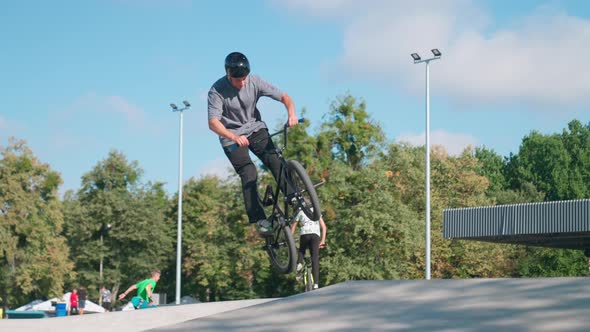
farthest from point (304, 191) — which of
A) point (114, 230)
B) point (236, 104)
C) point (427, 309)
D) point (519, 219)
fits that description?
point (114, 230)

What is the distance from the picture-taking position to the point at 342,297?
602 centimetres

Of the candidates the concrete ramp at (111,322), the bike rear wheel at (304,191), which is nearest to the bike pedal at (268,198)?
the bike rear wheel at (304,191)

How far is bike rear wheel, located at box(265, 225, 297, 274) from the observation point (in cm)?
921

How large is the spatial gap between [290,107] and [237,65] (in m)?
0.79

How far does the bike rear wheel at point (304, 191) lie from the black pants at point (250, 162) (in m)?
0.21

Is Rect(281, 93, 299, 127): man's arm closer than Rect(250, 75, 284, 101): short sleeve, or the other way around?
Rect(281, 93, 299, 127): man's arm

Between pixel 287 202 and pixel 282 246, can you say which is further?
pixel 282 246

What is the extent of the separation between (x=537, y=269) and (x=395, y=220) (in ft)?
71.0

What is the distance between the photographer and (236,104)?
28.8 ft

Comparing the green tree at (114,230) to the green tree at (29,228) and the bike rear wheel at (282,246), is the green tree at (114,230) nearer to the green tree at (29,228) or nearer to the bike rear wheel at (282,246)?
the green tree at (29,228)

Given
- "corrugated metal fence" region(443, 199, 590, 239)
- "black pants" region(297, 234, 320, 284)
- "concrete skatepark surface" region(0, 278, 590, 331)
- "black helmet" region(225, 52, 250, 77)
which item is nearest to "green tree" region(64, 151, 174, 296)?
"corrugated metal fence" region(443, 199, 590, 239)

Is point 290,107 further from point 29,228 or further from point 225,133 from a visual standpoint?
point 29,228

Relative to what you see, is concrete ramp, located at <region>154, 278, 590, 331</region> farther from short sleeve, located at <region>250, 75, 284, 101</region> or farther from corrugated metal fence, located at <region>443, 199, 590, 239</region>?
corrugated metal fence, located at <region>443, 199, 590, 239</region>

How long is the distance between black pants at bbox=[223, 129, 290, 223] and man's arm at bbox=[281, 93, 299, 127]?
34 centimetres
